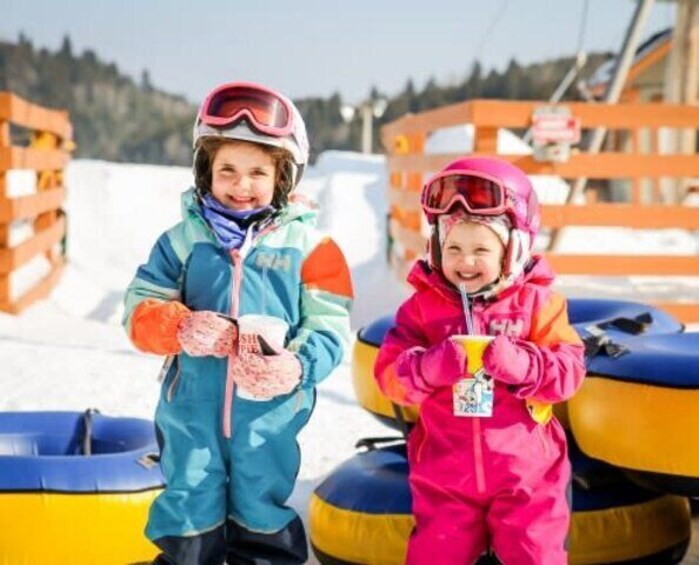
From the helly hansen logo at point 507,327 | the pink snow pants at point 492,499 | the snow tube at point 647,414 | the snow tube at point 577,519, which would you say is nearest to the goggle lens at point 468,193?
the helly hansen logo at point 507,327

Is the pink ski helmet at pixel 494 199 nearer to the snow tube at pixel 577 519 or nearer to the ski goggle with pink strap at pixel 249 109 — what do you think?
the ski goggle with pink strap at pixel 249 109

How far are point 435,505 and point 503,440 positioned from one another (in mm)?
253

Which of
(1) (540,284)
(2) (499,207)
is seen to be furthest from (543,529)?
Result: (2) (499,207)

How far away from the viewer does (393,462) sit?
3592 millimetres

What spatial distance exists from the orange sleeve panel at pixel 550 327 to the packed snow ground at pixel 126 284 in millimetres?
1687

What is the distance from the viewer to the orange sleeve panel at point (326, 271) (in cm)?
272

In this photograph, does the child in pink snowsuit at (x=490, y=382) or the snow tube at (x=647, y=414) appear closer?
the child in pink snowsuit at (x=490, y=382)

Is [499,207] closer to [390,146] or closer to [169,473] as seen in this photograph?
[169,473]

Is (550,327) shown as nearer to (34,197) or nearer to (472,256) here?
(472,256)

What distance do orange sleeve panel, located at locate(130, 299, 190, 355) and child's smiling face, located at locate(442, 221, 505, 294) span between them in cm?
68

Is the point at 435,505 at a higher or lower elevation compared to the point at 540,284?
lower

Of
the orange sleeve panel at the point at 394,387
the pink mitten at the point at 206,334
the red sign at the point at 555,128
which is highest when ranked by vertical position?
the red sign at the point at 555,128

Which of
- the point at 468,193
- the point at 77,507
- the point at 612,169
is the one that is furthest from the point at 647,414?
the point at 612,169

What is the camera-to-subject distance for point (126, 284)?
43.4 ft
